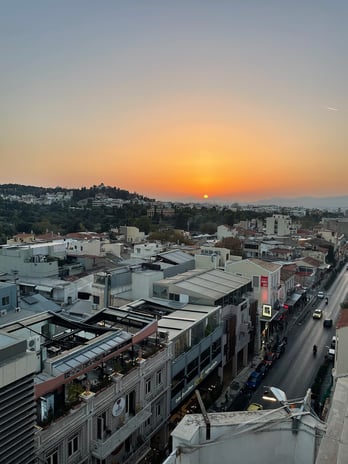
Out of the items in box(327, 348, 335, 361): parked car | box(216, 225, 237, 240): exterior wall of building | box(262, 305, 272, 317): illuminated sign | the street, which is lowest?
the street

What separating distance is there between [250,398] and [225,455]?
16747 mm

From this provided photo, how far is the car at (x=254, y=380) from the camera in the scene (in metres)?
22.3

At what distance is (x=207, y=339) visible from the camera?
64.3 feet

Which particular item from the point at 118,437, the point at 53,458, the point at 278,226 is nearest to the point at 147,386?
the point at 118,437

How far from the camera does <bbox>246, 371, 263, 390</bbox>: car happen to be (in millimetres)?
22294

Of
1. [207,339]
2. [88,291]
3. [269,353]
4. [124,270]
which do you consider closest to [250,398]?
[207,339]

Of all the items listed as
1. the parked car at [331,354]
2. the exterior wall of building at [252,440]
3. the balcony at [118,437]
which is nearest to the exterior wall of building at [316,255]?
the parked car at [331,354]

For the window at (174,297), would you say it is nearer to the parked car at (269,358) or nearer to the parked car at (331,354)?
the parked car at (269,358)

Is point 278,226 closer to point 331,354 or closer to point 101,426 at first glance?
point 331,354

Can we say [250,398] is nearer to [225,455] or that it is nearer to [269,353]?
[269,353]

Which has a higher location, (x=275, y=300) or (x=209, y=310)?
(x=209, y=310)

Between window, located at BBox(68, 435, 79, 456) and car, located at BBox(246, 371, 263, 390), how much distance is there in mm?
13259

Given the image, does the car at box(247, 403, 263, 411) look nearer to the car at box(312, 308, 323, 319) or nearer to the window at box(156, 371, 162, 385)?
the window at box(156, 371, 162, 385)

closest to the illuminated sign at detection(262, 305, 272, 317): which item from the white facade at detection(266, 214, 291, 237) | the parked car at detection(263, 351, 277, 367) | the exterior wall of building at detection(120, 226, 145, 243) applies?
the parked car at detection(263, 351, 277, 367)
